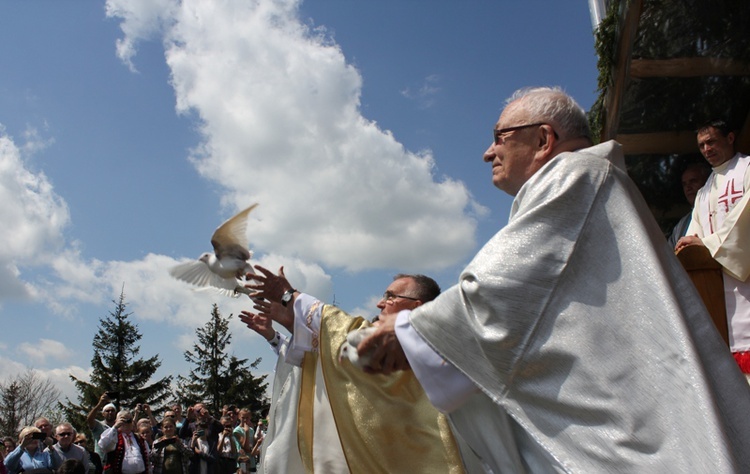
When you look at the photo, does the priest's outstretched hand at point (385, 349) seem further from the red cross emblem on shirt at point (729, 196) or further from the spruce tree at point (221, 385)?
the spruce tree at point (221, 385)

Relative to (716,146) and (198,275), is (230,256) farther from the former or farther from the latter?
(716,146)

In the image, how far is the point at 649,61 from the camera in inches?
196

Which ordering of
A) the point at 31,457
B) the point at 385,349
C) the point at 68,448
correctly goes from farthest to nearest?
the point at 68,448 → the point at 31,457 → the point at 385,349

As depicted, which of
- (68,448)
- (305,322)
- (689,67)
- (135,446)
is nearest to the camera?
(305,322)

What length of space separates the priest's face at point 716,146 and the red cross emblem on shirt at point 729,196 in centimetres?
26

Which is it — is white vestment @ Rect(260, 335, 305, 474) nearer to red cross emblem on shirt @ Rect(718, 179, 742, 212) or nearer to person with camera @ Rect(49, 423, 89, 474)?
red cross emblem on shirt @ Rect(718, 179, 742, 212)

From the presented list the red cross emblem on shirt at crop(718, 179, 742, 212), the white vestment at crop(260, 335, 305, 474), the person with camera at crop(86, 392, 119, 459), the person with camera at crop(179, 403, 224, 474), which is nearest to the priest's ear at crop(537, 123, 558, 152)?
the red cross emblem on shirt at crop(718, 179, 742, 212)

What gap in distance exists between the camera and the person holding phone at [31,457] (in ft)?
29.2

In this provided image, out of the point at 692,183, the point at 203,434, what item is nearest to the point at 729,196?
the point at 692,183

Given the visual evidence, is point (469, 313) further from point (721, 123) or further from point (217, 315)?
point (217, 315)

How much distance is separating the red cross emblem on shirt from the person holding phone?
28.0ft

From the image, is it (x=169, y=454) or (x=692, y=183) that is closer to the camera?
(x=692, y=183)

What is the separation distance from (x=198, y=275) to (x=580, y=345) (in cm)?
372

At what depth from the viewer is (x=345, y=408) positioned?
3.85 meters
